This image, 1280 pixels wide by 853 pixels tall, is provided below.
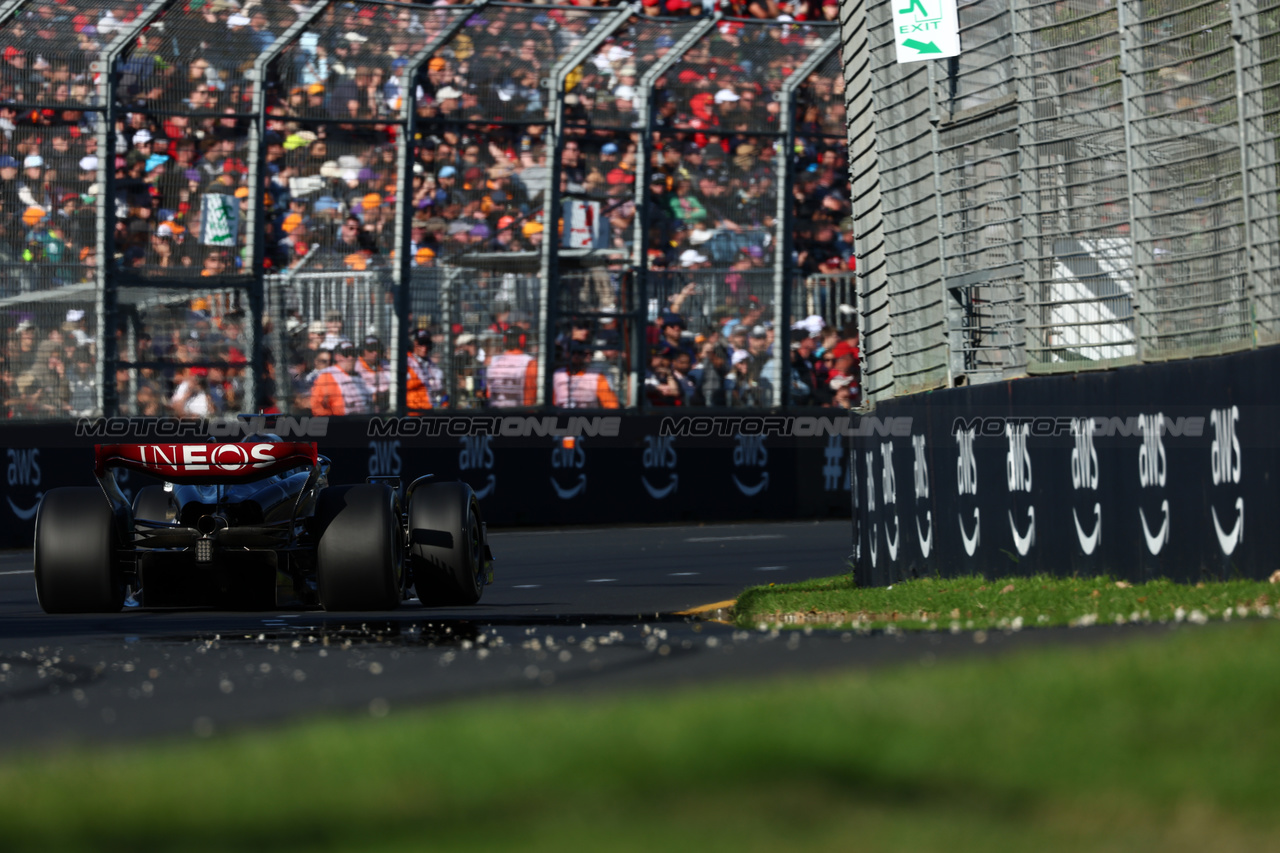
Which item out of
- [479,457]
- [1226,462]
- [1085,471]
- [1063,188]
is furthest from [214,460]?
[479,457]

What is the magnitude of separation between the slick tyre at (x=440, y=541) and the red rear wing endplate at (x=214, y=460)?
827 mm

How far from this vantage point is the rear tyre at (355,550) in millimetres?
10531

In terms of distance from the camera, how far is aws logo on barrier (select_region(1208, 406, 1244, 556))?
880 cm

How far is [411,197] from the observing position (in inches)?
851

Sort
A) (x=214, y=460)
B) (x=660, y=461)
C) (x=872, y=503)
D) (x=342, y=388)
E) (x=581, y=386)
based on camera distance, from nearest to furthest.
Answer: (x=214, y=460)
(x=872, y=503)
(x=342, y=388)
(x=581, y=386)
(x=660, y=461)

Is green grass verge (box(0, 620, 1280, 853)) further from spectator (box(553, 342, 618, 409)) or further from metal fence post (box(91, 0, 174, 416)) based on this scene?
spectator (box(553, 342, 618, 409))

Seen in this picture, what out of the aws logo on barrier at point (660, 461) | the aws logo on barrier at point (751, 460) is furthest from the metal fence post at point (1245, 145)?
the aws logo on barrier at point (751, 460)

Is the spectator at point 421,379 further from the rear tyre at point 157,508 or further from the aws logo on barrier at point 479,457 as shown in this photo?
the rear tyre at point 157,508

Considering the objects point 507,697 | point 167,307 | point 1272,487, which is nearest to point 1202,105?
point 1272,487

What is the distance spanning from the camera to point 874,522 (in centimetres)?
1298

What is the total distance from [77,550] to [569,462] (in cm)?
1212

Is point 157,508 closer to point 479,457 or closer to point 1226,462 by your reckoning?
point 1226,462

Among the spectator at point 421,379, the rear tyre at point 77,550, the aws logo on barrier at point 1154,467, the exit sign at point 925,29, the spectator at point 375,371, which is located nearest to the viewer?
the aws logo on barrier at point 1154,467

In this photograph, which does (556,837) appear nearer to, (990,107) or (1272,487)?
(1272,487)
